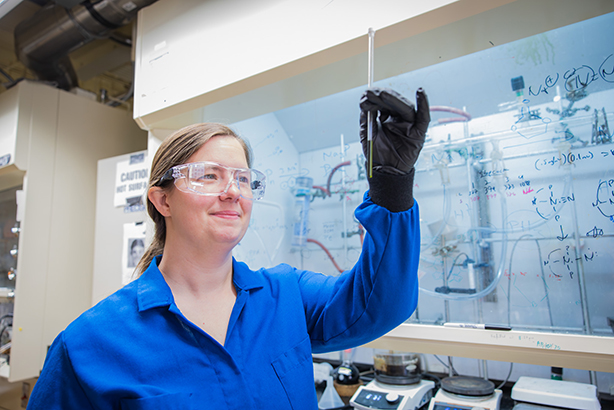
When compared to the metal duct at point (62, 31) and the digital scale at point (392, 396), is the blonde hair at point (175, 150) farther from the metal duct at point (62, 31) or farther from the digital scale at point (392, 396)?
the metal duct at point (62, 31)

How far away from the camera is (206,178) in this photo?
35.9 inches

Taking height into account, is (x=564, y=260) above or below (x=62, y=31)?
below

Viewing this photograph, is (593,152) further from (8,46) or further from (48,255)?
(8,46)

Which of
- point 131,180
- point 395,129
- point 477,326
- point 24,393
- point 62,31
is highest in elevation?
point 62,31

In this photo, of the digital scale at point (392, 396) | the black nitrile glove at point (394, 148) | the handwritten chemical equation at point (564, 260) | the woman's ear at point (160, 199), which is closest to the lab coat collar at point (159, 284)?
the woman's ear at point (160, 199)

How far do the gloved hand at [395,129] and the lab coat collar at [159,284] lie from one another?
430 millimetres

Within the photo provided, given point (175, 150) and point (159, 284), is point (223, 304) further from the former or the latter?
point (175, 150)

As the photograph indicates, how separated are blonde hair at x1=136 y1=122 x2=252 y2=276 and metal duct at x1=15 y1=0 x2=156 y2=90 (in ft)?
3.95

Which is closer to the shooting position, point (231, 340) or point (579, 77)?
point (231, 340)

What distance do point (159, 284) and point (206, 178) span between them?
263mm

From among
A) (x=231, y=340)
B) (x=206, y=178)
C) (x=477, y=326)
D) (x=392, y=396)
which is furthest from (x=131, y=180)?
(x=477, y=326)

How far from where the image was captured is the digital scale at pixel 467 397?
46.3 inches

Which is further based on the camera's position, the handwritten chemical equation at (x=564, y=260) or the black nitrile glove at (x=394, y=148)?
the handwritten chemical equation at (x=564, y=260)

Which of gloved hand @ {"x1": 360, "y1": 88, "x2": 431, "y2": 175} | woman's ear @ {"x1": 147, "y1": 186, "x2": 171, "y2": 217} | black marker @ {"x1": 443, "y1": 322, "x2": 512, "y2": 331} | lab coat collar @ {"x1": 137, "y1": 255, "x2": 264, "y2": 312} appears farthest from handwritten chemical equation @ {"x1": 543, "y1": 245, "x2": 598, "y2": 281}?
woman's ear @ {"x1": 147, "y1": 186, "x2": 171, "y2": 217}
